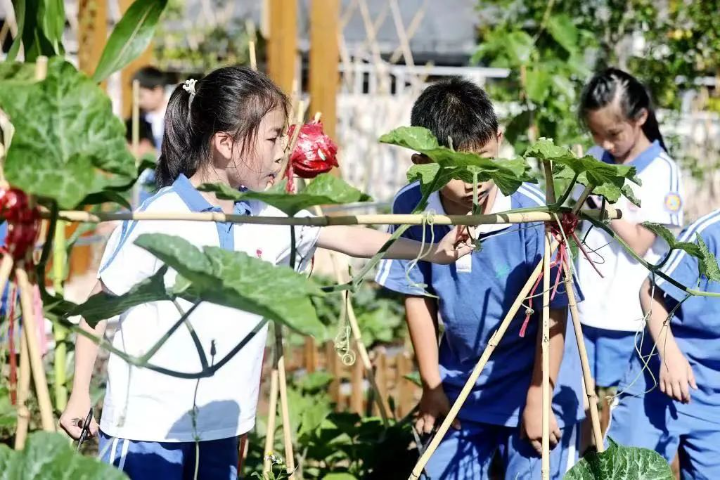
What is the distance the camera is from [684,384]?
2.49 metres

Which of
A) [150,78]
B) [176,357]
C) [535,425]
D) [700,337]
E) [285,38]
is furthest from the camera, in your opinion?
[285,38]

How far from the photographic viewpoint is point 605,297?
9.83ft

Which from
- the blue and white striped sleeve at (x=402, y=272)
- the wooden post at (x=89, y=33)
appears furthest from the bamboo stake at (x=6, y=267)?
the wooden post at (x=89, y=33)

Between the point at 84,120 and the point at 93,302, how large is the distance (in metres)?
0.35

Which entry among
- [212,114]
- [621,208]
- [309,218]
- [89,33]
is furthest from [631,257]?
[89,33]

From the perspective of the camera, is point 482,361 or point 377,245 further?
point 377,245

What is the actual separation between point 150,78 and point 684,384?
3.70 meters

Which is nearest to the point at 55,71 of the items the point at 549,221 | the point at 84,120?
the point at 84,120

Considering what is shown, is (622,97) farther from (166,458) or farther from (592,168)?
(166,458)

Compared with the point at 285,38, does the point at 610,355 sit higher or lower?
lower

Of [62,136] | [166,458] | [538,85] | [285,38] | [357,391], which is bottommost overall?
[357,391]

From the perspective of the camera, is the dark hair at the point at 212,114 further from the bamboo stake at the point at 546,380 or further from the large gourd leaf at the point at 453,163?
the bamboo stake at the point at 546,380

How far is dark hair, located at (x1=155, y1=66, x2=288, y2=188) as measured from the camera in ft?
6.61

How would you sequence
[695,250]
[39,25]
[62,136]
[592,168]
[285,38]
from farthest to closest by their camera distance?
1. [285,38]
2. [695,250]
3. [592,168]
4. [39,25]
5. [62,136]
